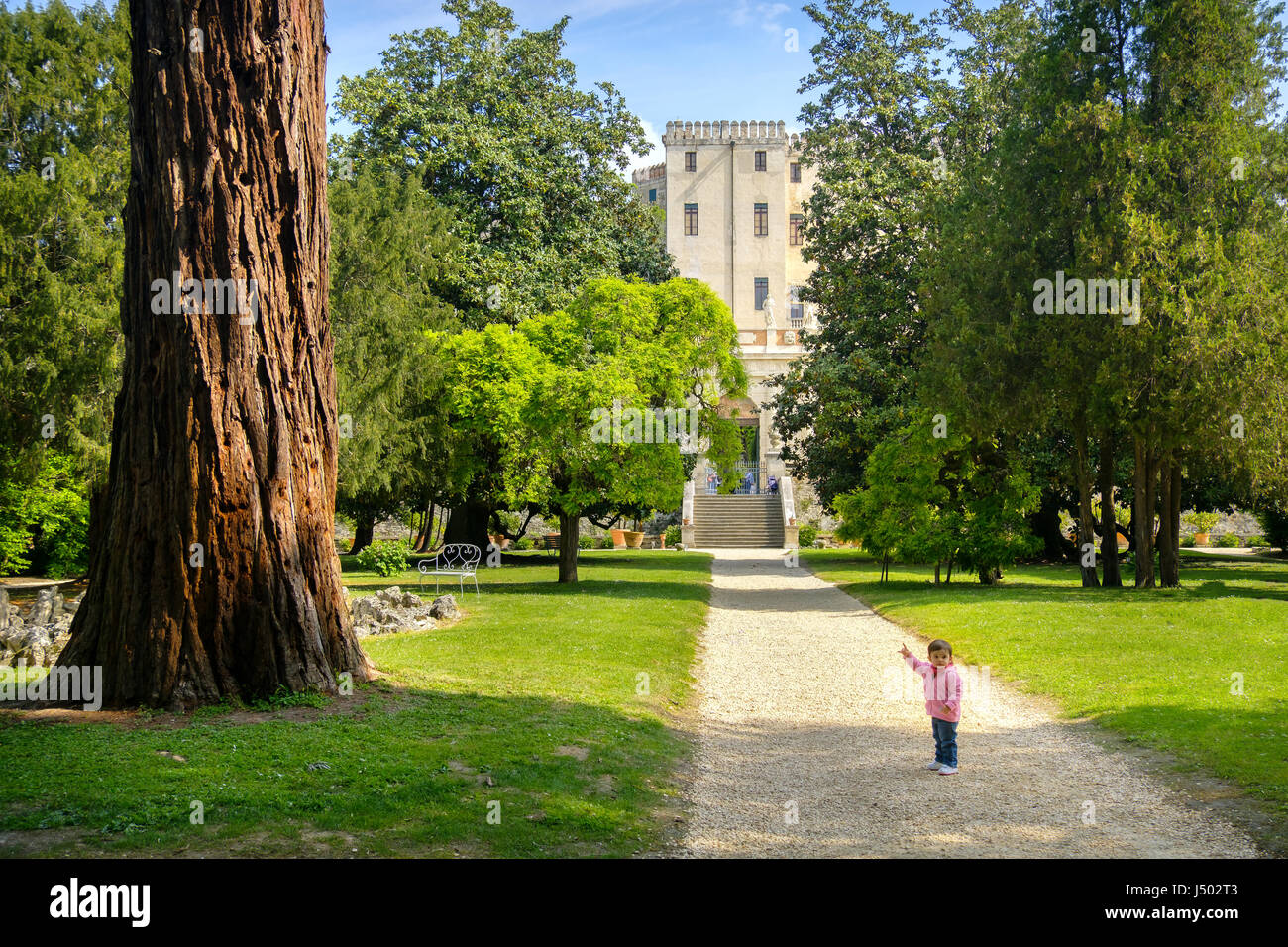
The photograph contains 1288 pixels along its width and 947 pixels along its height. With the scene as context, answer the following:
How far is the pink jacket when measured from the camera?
7914 mm

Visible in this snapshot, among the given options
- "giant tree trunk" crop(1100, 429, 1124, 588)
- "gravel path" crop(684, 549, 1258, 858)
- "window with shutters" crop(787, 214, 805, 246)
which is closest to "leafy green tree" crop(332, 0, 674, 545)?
"giant tree trunk" crop(1100, 429, 1124, 588)

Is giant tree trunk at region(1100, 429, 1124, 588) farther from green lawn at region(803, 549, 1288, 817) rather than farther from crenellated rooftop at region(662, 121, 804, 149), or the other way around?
crenellated rooftop at region(662, 121, 804, 149)

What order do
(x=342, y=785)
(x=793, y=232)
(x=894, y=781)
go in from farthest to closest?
(x=793, y=232)
(x=894, y=781)
(x=342, y=785)

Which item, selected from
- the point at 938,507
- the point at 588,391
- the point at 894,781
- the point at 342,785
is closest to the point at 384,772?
the point at 342,785

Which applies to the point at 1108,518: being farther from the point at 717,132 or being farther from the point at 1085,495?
the point at 717,132

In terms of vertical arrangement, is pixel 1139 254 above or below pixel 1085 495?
above

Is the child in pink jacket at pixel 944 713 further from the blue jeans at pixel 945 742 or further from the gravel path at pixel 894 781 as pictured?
the gravel path at pixel 894 781

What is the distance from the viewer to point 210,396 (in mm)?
8484

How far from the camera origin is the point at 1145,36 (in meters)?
20.5

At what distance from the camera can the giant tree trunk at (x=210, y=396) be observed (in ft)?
27.8

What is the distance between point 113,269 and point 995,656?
51.8 feet

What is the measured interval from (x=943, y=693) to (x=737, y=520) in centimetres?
3516

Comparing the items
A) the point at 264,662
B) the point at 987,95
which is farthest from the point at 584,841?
the point at 987,95

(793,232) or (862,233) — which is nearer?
(862,233)
